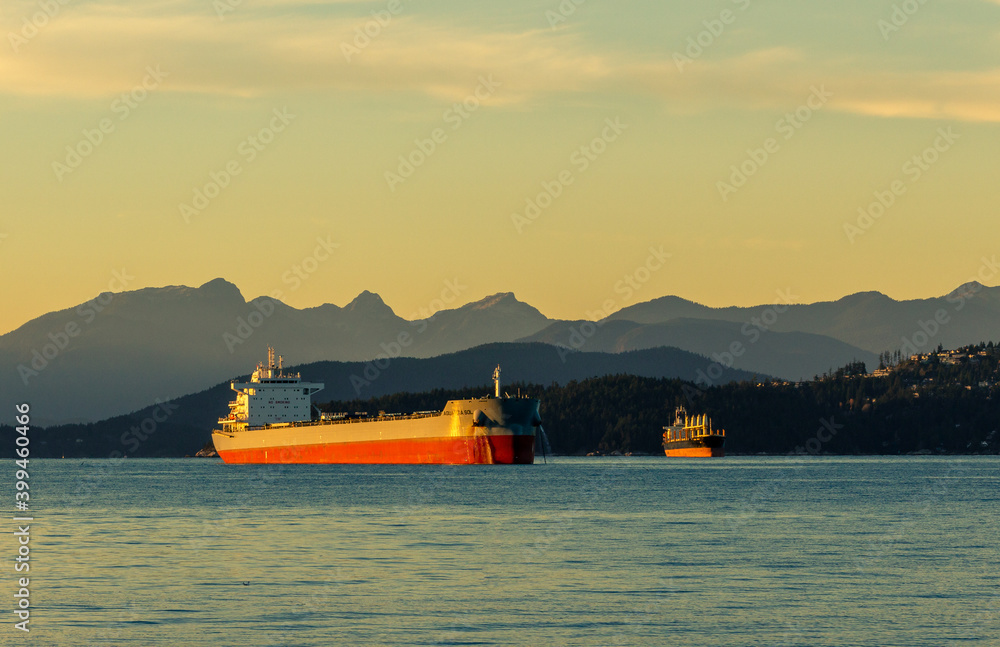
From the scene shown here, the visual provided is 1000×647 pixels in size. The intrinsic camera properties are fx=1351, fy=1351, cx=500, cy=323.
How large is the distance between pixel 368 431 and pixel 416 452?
1017 cm

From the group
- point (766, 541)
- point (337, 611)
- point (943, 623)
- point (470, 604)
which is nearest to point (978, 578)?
point (943, 623)

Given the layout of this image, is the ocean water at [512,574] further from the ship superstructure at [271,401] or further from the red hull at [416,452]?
the ship superstructure at [271,401]

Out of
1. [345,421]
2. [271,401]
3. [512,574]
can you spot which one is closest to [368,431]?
[345,421]

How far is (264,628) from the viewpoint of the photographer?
34.8 metres

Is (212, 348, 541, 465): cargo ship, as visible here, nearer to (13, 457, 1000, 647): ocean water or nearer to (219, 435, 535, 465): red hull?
(219, 435, 535, 465): red hull

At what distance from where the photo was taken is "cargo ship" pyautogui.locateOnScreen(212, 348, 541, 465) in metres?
150

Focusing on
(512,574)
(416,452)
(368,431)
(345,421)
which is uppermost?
(345,421)

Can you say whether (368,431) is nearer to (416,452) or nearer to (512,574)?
(416,452)

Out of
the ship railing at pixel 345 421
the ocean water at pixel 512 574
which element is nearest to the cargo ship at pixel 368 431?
the ship railing at pixel 345 421

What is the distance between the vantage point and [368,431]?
168 meters

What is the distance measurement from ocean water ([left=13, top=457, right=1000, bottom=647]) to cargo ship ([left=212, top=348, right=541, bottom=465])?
65.5 meters

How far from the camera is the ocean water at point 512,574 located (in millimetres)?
34438

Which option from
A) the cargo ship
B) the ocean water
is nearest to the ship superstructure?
the cargo ship

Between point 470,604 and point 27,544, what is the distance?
83.7ft
